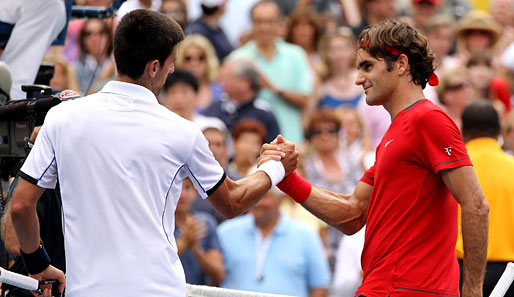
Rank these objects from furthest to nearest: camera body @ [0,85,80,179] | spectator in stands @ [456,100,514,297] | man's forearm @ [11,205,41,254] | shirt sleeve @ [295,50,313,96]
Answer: shirt sleeve @ [295,50,313,96], spectator in stands @ [456,100,514,297], camera body @ [0,85,80,179], man's forearm @ [11,205,41,254]

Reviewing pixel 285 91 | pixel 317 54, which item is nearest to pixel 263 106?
pixel 285 91

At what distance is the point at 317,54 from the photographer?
41.1 ft

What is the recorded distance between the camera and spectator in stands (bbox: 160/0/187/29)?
12.4 m

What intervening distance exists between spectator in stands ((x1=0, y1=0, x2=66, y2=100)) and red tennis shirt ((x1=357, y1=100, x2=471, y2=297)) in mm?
2416

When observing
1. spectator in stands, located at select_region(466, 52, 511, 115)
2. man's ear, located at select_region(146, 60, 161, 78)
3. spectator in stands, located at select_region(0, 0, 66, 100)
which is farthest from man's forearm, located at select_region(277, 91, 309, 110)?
man's ear, located at select_region(146, 60, 161, 78)

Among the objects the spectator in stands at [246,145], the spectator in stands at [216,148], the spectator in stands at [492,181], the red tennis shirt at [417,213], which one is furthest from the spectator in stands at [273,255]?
the red tennis shirt at [417,213]

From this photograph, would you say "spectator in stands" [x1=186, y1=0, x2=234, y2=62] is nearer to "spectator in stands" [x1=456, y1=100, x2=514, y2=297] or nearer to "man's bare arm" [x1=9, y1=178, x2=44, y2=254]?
"spectator in stands" [x1=456, y1=100, x2=514, y2=297]

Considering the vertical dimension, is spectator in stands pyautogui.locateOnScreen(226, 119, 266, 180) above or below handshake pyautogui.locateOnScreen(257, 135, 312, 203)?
below

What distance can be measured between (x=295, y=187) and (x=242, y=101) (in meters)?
4.78

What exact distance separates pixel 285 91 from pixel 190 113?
144cm

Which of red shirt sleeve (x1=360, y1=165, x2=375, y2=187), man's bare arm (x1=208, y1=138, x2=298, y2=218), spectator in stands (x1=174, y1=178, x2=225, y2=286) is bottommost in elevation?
spectator in stands (x1=174, y1=178, x2=225, y2=286)

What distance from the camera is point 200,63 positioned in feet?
37.5

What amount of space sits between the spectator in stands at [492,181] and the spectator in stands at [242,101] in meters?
3.27

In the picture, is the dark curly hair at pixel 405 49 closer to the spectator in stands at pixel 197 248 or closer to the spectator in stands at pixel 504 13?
the spectator in stands at pixel 197 248
